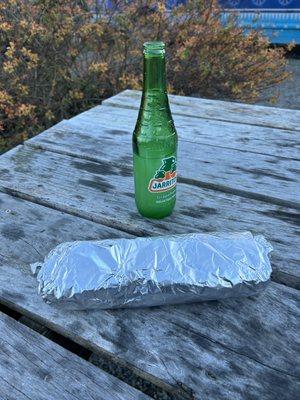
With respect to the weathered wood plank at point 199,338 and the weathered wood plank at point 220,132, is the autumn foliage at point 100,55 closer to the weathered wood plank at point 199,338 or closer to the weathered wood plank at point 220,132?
the weathered wood plank at point 220,132

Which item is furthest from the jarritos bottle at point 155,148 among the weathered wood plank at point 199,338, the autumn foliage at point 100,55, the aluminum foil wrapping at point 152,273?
the autumn foliage at point 100,55

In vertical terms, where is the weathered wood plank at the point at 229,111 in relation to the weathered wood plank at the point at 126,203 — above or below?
above

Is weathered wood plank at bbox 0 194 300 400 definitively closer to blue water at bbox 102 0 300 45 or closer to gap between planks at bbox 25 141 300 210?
gap between planks at bbox 25 141 300 210

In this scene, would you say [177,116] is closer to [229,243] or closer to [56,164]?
[56,164]

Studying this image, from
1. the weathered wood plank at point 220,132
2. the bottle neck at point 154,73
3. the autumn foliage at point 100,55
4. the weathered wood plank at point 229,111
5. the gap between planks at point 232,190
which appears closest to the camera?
the bottle neck at point 154,73

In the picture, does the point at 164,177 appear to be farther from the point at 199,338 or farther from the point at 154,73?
the point at 199,338

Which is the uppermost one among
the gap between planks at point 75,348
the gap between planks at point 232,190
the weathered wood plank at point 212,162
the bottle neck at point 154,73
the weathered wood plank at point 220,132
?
the bottle neck at point 154,73

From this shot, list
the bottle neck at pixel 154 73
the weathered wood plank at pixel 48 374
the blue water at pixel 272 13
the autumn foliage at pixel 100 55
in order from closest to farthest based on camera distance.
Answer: the weathered wood plank at pixel 48 374 → the bottle neck at pixel 154 73 → the autumn foliage at pixel 100 55 → the blue water at pixel 272 13

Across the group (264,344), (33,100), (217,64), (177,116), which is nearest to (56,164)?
(177,116)
